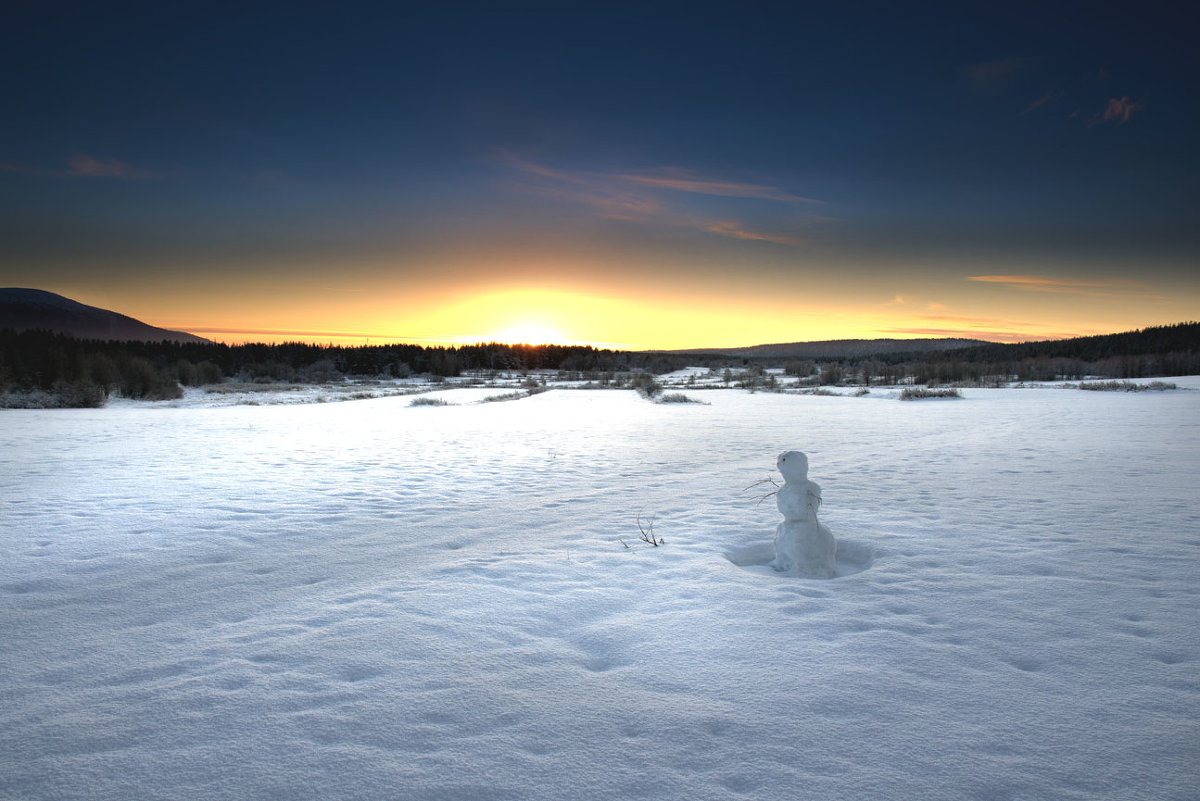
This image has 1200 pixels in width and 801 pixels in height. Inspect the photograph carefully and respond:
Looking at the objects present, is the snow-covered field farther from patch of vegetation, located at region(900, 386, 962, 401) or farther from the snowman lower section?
patch of vegetation, located at region(900, 386, 962, 401)

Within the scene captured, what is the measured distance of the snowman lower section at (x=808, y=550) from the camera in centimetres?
385

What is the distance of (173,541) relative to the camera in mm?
4676

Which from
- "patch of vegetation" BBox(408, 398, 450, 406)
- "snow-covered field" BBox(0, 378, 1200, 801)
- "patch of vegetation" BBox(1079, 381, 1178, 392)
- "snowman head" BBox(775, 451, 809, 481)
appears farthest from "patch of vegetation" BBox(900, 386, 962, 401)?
"snowman head" BBox(775, 451, 809, 481)

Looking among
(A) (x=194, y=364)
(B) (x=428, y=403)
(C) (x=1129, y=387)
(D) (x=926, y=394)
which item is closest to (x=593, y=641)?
(B) (x=428, y=403)

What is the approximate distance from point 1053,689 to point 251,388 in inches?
1480

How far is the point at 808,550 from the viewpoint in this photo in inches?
152

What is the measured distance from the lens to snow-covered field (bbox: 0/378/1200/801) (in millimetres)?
1906

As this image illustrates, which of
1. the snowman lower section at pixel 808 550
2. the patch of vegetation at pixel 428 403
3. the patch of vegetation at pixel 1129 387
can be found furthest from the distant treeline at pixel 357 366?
the snowman lower section at pixel 808 550

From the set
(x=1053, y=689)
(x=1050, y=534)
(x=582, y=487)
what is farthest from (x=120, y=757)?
(x=1050, y=534)

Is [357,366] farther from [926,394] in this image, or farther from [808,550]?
[808,550]

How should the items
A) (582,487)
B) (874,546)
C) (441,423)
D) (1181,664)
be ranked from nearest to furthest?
(1181,664) < (874,546) < (582,487) < (441,423)

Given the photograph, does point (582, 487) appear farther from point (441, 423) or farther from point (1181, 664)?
point (441, 423)

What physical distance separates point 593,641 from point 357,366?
55.2m

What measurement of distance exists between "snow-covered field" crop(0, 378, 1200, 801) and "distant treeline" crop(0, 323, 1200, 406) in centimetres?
2269
